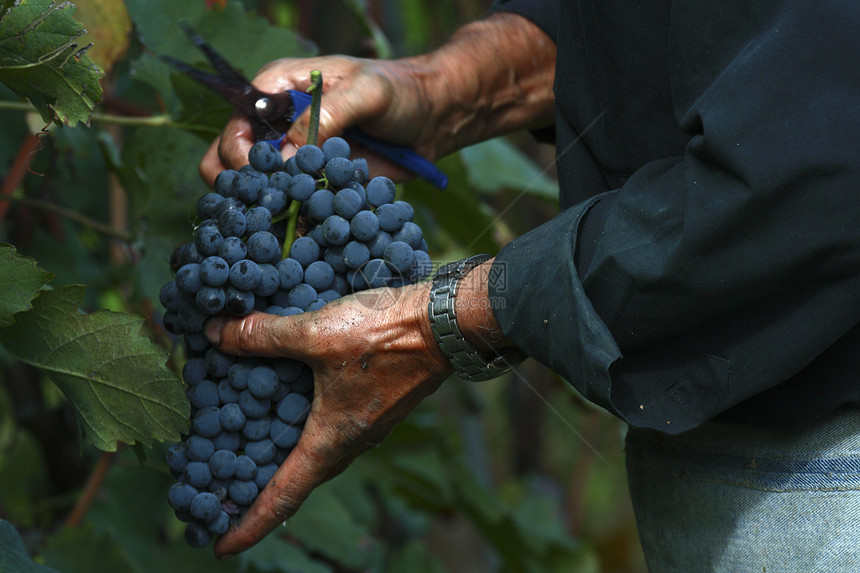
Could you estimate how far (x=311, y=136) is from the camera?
96cm

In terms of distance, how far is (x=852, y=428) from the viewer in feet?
2.73

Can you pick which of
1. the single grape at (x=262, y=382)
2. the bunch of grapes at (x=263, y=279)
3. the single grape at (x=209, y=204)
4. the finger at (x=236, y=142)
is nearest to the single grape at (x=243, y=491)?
the bunch of grapes at (x=263, y=279)

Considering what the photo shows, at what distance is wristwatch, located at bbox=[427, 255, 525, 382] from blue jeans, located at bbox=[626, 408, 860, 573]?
24 centimetres

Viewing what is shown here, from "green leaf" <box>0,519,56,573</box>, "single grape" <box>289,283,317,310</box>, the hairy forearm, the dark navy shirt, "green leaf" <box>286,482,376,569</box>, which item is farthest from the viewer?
"green leaf" <box>286,482,376,569</box>

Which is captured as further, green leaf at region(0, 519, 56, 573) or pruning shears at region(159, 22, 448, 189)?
pruning shears at region(159, 22, 448, 189)

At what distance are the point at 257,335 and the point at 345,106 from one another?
0.35 m

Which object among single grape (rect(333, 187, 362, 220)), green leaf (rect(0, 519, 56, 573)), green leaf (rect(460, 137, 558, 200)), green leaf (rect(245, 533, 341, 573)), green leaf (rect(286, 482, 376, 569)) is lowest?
green leaf (rect(286, 482, 376, 569))

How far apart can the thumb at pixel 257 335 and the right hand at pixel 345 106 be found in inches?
9.8

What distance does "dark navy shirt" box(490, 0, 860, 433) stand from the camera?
69 centimetres

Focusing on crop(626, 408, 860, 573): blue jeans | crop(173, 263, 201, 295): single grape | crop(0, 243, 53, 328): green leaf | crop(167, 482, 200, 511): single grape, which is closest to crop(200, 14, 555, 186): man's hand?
crop(173, 263, 201, 295): single grape

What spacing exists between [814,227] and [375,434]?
523 mm

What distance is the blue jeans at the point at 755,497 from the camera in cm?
84

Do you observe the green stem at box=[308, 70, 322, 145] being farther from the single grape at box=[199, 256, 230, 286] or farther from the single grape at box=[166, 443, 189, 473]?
the single grape at box=[166, 443, 189, 473]

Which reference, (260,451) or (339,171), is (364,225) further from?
(260,451)
